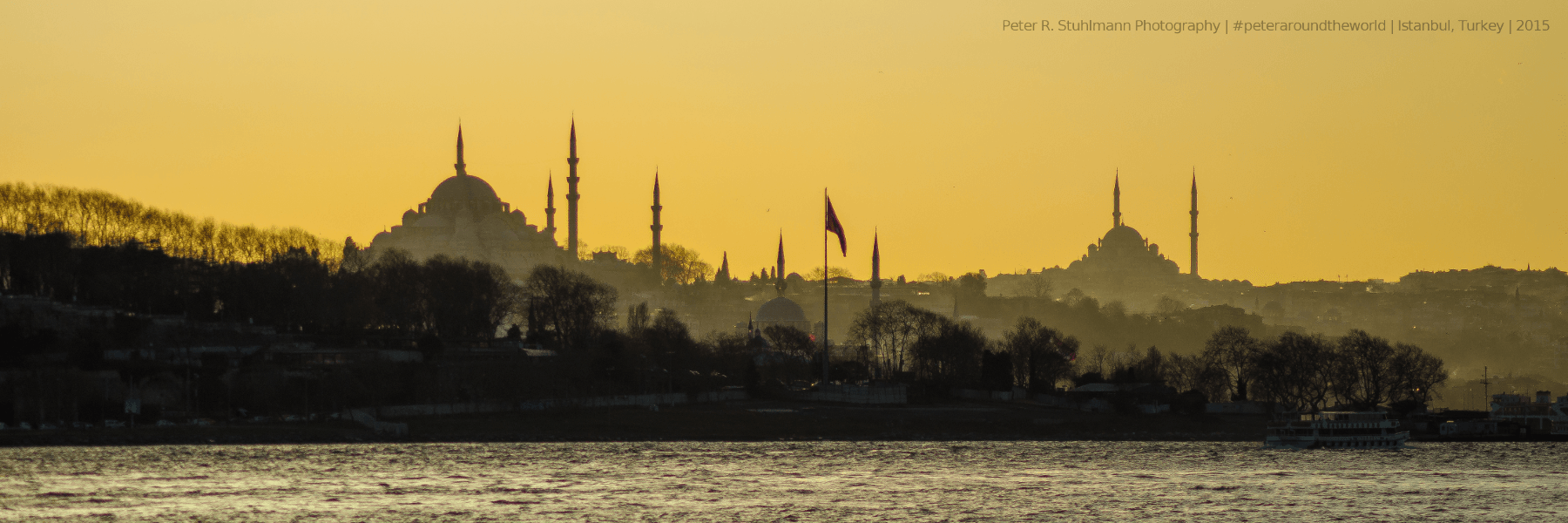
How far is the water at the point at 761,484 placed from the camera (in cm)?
5238

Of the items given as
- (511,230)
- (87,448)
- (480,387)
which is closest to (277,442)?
(87,448)

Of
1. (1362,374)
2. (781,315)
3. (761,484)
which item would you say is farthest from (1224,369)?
(781,315)

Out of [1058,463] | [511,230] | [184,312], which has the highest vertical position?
[511,230]

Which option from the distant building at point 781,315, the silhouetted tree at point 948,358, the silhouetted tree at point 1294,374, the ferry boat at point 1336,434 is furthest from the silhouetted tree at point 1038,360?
the distant building at point 781,315

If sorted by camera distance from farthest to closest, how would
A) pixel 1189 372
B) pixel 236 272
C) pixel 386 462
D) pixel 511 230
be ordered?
pixel 511 230 < pixel 1189 372 < pixel 236 272 < pixel 386 462

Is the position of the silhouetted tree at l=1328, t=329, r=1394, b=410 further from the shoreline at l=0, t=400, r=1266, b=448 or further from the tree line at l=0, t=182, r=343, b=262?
the tree line at l=0, t=182, r=343, b=262

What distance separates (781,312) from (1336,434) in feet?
318

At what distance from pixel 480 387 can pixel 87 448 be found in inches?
862

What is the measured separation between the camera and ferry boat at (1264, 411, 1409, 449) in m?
82.0

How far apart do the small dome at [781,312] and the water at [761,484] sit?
97813 millimetres

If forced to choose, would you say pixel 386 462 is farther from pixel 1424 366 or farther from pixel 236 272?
pixel 1424 366

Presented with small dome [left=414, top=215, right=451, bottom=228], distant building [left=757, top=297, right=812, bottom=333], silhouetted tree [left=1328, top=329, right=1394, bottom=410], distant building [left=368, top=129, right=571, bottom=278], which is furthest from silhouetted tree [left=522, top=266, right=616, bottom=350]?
small dome [left=414, top=215, right=451, bottom=228]

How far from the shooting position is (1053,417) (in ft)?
298

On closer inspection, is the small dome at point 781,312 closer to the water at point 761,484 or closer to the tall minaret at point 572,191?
the tall minaret at point 572,191
